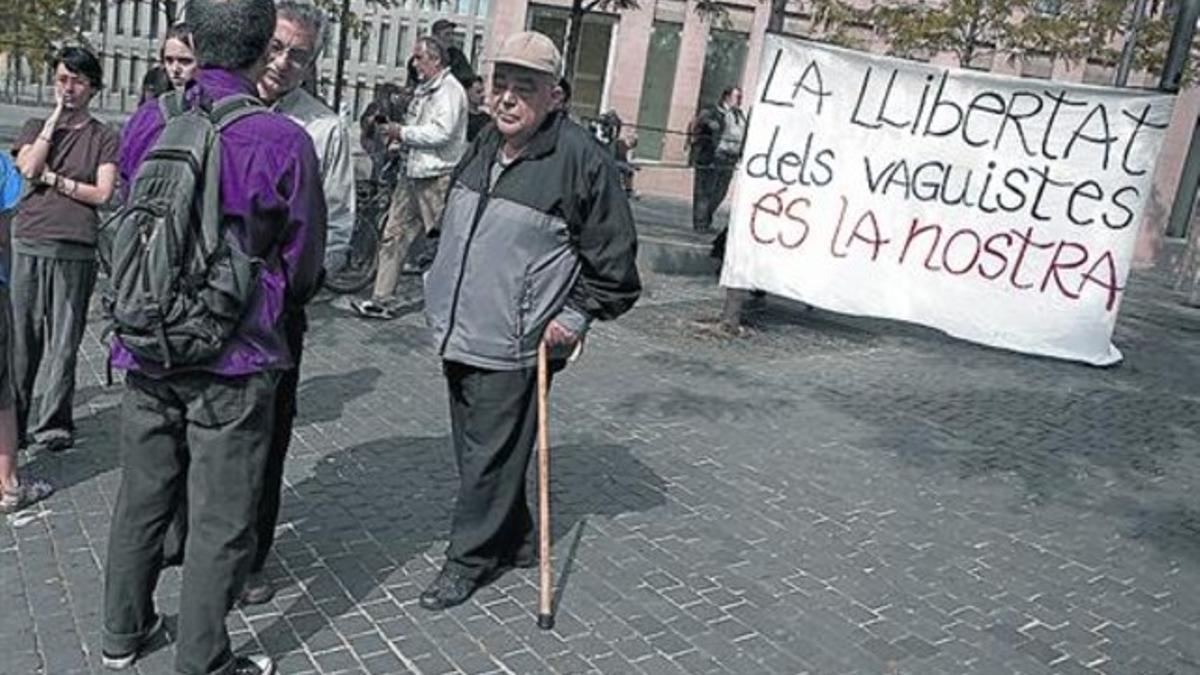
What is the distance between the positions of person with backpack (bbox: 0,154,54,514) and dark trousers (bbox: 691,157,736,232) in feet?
36.6

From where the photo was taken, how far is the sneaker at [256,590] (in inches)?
153

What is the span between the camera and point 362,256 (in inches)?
367

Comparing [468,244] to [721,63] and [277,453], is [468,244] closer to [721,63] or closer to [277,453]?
[277,453]

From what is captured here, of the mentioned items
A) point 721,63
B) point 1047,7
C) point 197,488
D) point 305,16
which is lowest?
point 197,488

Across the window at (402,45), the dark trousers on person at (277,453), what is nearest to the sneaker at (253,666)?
the dark trousers on person at (277,453)

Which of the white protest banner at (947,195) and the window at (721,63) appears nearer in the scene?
the white protest banner at (947,195)

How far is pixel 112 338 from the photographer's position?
3137 millimetres

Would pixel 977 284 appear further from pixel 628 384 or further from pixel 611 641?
pixel 611 641

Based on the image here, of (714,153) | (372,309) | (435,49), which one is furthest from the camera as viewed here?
(714,153)

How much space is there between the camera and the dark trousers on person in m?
3.82

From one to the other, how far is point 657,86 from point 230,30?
64.7 ft

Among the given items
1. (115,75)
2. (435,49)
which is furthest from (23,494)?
(115,75)

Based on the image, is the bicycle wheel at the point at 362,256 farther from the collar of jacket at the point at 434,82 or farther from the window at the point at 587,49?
the window at the point at 587,49

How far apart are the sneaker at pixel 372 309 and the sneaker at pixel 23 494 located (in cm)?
387
